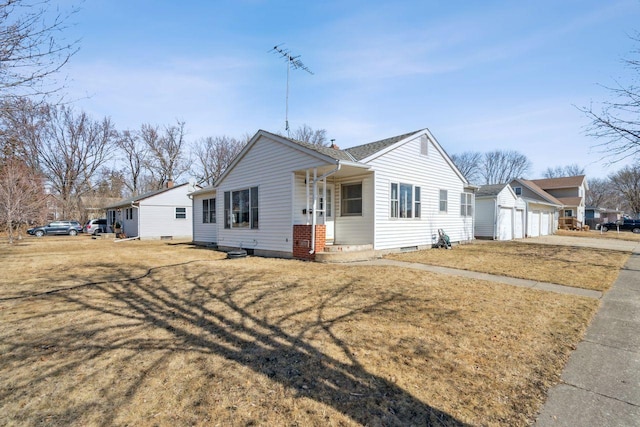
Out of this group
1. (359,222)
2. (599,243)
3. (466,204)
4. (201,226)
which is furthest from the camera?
(599,243)

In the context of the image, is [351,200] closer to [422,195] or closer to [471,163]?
[422,195]

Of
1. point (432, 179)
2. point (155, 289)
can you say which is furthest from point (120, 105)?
point (432, 179)

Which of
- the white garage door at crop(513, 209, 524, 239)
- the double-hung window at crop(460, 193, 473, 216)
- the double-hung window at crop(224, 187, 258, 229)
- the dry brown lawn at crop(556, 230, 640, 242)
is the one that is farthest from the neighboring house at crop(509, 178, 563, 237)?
the double-hung window at crop(224, 187, 258, 229)

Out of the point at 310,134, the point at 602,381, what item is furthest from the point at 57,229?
the point at 602,381

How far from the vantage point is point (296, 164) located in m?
10.7

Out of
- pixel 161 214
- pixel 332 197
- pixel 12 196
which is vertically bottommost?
pixel 161 214

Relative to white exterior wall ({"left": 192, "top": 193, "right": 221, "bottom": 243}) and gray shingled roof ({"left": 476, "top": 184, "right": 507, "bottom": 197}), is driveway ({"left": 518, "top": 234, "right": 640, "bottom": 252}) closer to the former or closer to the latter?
gray shingled roof ({"left": 476, "top": 184, "right": 507, "bottom": 197})

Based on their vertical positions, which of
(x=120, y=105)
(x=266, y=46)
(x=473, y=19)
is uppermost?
(x=266, y=46)

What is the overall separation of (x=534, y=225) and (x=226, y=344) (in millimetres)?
28922

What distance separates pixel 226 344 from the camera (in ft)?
12.2

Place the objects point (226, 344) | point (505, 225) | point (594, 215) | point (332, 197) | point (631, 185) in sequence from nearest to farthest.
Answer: point (226, 344) → point (332, 197) → point (505, 225) → point (594, 215) → point (631, 185)

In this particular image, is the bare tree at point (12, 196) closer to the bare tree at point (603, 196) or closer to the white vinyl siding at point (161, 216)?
the white vinyl siding at point (161, 216)

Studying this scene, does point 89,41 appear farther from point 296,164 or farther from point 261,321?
point 296,164

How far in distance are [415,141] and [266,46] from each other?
25.7 feet
